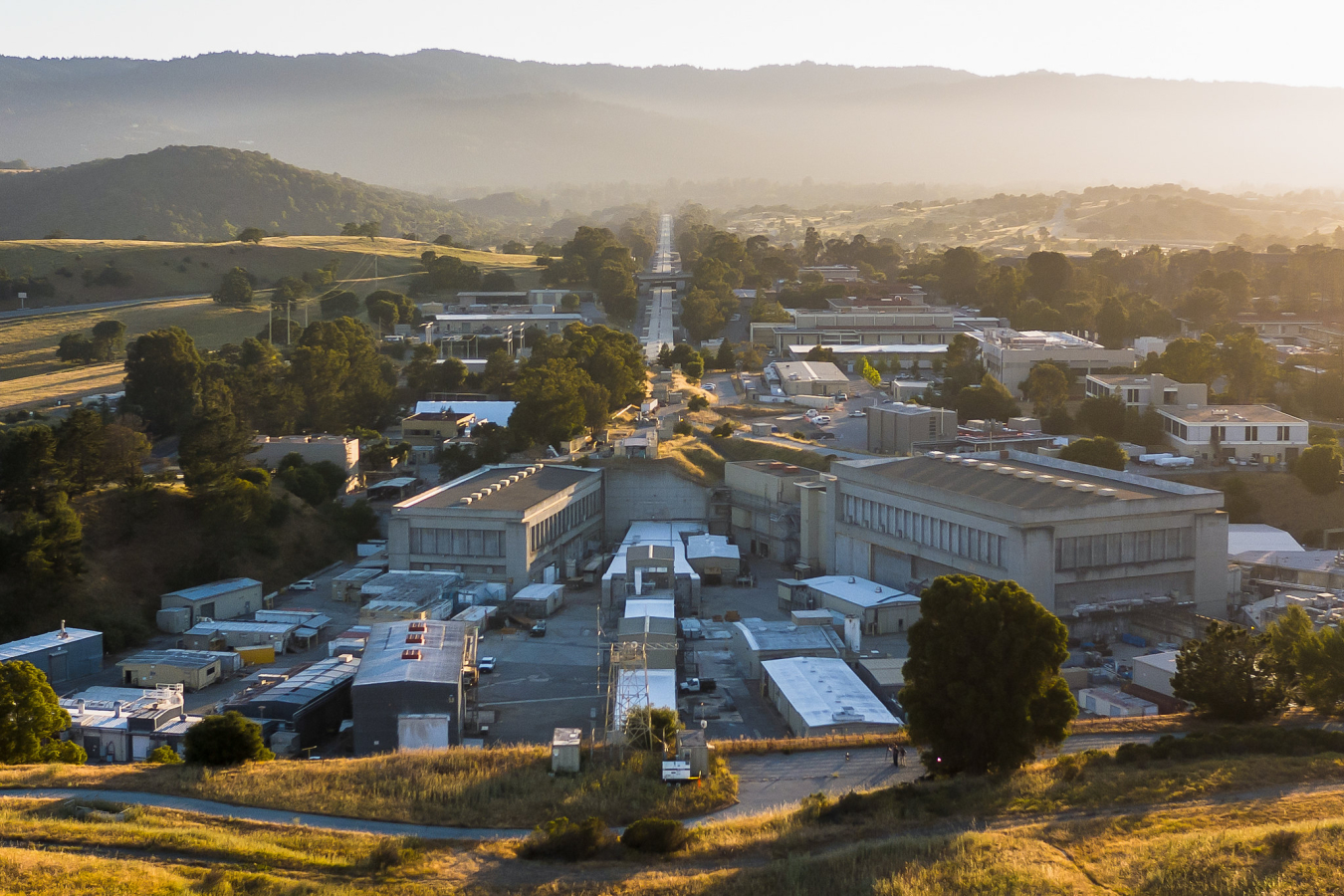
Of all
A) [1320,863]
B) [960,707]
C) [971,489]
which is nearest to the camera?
[1320,863]

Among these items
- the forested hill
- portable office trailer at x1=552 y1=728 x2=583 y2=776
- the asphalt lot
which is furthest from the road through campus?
the forested hill

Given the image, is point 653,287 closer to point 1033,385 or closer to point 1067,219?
point 1033,385

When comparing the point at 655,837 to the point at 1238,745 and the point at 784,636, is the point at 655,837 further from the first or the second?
the point at 784,636

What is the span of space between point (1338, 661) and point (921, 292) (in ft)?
173

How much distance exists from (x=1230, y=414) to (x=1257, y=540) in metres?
8.03

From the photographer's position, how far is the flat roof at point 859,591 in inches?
981

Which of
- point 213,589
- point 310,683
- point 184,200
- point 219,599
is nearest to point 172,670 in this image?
point 310,683

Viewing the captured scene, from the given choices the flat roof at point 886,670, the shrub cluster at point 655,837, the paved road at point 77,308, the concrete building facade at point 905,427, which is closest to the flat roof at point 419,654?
the flat roof at point 886,670

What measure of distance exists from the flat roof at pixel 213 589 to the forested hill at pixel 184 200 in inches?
3235

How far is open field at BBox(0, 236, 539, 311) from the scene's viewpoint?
65500 millimetres

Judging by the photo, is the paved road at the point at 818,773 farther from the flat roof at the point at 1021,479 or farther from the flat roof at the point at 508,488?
the flat roof at the point at 508,488

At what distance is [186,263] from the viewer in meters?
69.7

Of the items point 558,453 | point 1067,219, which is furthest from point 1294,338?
point 1067,219

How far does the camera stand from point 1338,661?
16.8 m
